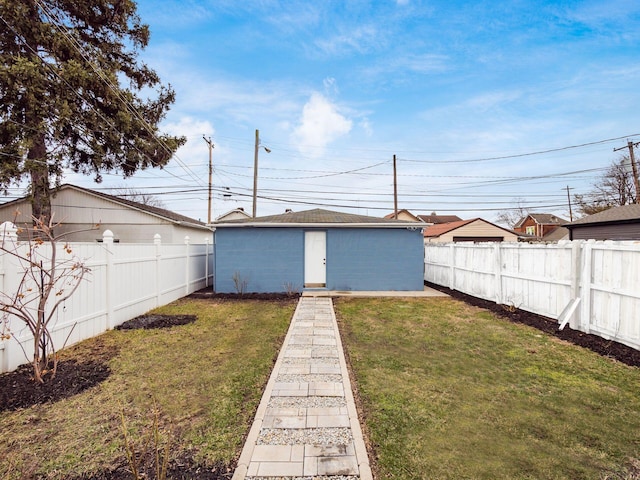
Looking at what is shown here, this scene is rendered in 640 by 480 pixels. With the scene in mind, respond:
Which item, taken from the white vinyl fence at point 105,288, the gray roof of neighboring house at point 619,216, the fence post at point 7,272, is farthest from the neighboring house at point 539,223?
the fence post at point 7,272

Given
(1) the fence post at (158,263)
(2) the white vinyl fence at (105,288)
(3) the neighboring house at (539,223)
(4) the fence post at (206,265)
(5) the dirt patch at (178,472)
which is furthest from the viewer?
(3) the neighboring house at (539,223)

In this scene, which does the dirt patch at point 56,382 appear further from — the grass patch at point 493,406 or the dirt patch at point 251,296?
the dirt patch at point 251,296

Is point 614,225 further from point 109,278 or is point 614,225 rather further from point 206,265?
point 109,278

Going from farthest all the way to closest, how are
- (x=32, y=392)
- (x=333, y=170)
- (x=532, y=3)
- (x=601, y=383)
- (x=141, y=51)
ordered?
(x=333, y=170)
(x=141, y=51)
(x=532, y=3)
(x=601, y=383)
(x=32, y=392)

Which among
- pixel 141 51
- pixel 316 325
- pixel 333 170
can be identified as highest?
pixel 141 51

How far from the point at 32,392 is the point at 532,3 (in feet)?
41.5

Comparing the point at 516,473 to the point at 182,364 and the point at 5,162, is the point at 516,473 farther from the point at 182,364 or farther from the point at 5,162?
the point at 5,162

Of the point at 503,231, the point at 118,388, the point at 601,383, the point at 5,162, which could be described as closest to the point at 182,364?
the point at 118,388

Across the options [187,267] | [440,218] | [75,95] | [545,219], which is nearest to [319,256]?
[187,267]

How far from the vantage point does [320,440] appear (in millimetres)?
2516

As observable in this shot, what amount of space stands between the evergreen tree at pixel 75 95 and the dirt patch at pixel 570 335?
1423 centimetres

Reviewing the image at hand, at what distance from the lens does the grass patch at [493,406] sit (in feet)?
7.42

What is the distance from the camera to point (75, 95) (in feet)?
36.4

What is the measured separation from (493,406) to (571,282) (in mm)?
4034
